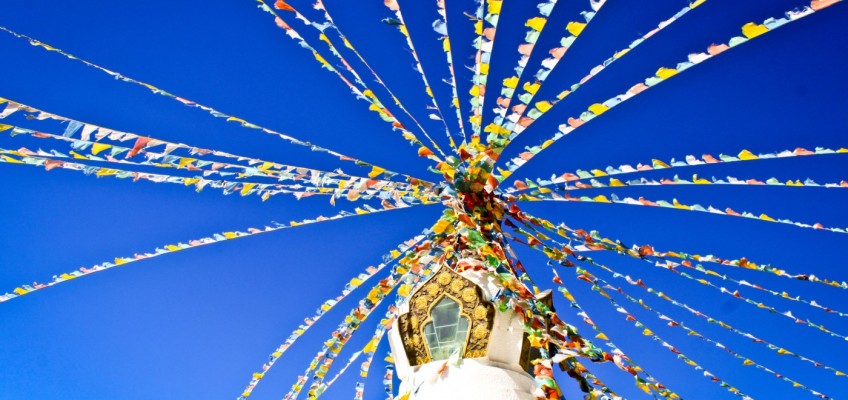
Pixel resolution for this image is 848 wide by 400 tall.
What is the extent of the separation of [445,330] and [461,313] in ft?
0.83

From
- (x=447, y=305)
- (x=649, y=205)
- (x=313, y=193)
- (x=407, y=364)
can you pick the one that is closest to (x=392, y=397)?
(x=407, y=364)

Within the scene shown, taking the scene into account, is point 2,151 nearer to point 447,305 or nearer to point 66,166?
point 66,166

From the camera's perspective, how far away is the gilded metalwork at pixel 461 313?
5.41m

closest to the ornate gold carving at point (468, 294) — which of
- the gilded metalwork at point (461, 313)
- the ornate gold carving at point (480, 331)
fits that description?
the gilded metalwork at point (461, 313)

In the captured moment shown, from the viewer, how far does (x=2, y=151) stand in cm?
467

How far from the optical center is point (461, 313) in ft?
18.5

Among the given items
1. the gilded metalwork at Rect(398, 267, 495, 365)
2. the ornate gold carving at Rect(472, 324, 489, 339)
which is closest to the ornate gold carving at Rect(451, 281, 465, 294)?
the gilded metalwork at Rect(398, 267, 495, 365)

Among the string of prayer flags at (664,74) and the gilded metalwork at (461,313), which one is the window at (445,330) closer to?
the gilded metalwork at (461,313)

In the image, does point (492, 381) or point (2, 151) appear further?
point (492, 381)

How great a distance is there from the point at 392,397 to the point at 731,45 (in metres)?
4.51

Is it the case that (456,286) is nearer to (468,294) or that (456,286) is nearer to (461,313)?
(468,294)

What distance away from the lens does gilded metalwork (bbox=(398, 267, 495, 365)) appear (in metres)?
5.41

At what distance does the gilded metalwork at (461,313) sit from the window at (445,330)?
0.14 feet

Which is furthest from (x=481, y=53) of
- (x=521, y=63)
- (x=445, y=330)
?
(x=445, y=330)
